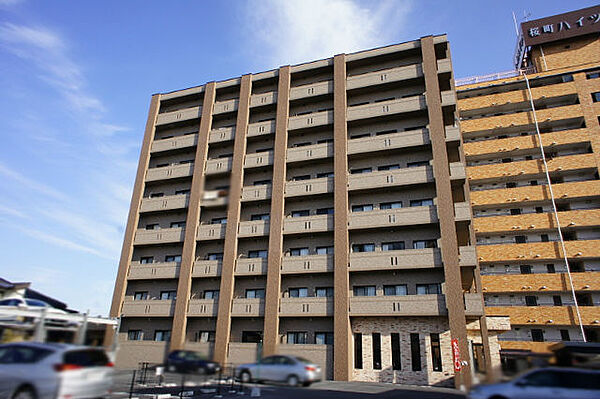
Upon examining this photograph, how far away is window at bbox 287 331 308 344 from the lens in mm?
Result: 40125

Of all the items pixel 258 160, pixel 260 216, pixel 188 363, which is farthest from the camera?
pixel 258 160

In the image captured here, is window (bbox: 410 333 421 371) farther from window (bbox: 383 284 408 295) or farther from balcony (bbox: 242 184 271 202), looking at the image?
balcony (bbox: 242 184 271 202)

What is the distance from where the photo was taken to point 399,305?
36844 mm

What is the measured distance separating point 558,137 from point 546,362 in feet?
182

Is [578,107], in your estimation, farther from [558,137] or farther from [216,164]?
[216,164]

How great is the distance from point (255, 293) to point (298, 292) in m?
5.15

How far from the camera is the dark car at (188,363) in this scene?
10.1 metres

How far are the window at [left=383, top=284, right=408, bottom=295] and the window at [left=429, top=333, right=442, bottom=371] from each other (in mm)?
5008

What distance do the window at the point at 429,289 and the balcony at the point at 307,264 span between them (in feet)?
30.8

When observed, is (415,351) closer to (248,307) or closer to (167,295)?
(248,307)

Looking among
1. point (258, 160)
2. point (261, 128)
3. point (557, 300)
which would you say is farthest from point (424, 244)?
point (261, 128)

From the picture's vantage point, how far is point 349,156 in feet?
150

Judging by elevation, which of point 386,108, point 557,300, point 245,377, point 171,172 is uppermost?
point 386,108

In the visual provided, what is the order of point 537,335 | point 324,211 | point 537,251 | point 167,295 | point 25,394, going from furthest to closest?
point 537,251
point 537,335
point 167,295
point 324,211
point 25,394
